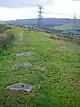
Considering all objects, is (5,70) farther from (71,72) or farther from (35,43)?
(35,43)

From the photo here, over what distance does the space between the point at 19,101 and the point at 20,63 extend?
28.1 ft

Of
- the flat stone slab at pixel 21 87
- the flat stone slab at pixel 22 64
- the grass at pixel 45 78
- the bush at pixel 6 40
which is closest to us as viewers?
the grass at pixel 45 78

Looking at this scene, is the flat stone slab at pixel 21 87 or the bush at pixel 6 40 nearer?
the flat stone slab at pixel 21 87

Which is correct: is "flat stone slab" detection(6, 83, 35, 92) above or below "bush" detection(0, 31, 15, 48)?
above

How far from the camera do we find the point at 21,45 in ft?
120

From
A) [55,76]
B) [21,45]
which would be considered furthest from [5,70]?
[21,45]

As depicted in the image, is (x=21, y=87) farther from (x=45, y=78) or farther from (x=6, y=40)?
(x=6, y=40)

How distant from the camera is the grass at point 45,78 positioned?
17.5 meters

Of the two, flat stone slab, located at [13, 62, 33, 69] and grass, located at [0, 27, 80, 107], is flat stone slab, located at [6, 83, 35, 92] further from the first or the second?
flat stone slab, located at [13, 62, 33, 69]

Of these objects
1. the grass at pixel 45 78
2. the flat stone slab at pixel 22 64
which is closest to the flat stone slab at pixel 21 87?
the grass at pixel 45 78

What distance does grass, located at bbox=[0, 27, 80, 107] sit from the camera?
17.5 meters

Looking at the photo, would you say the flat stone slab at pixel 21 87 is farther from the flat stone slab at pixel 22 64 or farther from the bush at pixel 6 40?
the bush at pixel 6 40

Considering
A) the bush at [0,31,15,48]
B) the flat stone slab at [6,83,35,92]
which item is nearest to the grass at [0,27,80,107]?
the flat stone slab at [6,83,35,92]

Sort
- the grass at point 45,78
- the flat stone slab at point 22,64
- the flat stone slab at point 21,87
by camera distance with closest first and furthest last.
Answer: the grass at point 45,78
the flat stone slab at point 21,87
the flat stone slab at point 22,64
